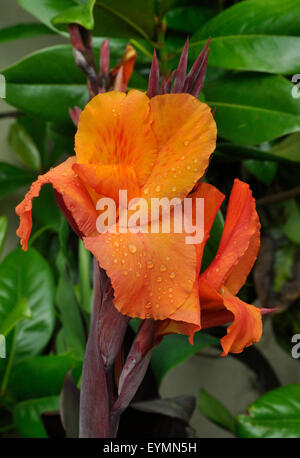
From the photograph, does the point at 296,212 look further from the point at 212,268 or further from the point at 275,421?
the point at 212,268

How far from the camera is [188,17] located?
1.94 feet

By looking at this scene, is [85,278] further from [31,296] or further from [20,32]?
[20,32]

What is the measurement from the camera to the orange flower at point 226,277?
24 cm

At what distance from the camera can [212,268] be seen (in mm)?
243

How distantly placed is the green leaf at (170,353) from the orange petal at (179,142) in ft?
0.99

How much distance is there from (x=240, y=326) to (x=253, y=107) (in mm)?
294

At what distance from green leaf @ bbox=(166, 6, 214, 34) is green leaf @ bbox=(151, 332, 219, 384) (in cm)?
39

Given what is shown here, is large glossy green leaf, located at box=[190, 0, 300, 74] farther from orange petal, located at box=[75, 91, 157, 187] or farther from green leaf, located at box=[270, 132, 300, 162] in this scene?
orange petal, located at box=[75, 91, 157, 187]

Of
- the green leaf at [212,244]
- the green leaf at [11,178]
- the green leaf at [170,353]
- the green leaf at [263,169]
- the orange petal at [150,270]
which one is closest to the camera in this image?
the orange petal at [150,270]

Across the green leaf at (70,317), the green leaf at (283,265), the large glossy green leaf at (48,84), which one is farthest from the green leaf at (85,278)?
the green leaf at (283,265)

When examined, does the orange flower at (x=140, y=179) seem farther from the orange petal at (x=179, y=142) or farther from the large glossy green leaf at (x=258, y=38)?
the large glossy green leaf at (x=258, y=38)

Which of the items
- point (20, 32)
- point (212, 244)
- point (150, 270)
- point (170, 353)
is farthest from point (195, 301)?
point (20, 32)
